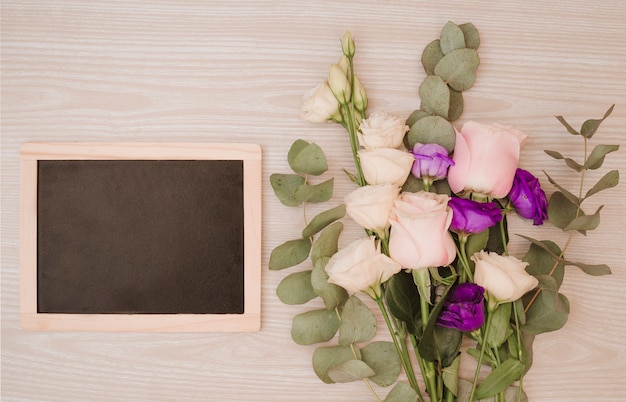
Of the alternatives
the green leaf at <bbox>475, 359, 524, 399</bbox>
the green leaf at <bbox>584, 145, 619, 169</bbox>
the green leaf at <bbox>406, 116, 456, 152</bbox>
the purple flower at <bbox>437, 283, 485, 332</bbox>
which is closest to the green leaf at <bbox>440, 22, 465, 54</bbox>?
the green leaf at <bbox>406, 116, 456, 152</bbox>

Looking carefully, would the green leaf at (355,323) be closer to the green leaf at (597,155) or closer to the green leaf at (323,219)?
the green leaf at (323,219)

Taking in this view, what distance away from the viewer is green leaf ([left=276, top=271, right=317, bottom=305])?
2.58ft

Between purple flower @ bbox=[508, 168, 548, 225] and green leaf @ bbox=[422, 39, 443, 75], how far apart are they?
0.67 ft

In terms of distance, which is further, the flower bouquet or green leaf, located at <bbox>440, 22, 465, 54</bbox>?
green leaf, located at <bbox>440, 22, 465, 54</bbox>

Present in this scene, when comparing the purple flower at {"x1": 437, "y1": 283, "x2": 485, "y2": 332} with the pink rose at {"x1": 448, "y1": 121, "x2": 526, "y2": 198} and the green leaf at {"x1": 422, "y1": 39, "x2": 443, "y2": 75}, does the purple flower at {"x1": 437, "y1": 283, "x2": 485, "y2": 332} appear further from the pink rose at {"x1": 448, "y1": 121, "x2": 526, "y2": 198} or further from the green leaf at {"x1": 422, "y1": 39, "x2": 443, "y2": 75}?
the green leaf at {"x1": 422, "y1": 39, "x2": 443, "y2": 75}

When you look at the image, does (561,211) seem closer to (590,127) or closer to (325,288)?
(590,127)

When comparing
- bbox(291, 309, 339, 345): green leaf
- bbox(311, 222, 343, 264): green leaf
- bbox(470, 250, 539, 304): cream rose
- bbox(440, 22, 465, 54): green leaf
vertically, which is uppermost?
bbox(440, 22, 465, 54): green leaf

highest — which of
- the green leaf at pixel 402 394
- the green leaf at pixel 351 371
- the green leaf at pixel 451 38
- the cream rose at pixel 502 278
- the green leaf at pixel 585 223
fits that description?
the green leaf at pixel 451 38

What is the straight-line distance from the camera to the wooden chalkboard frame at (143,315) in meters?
0.80

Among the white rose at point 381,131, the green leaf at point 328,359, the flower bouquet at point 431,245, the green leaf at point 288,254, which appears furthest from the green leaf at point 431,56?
the green leaf at point 328,359

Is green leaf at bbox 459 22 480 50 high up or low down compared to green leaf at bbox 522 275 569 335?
up

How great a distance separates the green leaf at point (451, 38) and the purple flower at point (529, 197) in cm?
21

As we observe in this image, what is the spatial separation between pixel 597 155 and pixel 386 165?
31cm

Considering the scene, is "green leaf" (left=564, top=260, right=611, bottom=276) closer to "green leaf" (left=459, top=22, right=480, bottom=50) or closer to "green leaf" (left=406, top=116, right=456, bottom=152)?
"green leaf" (left=406, top=116, right=456, bottom=152)
